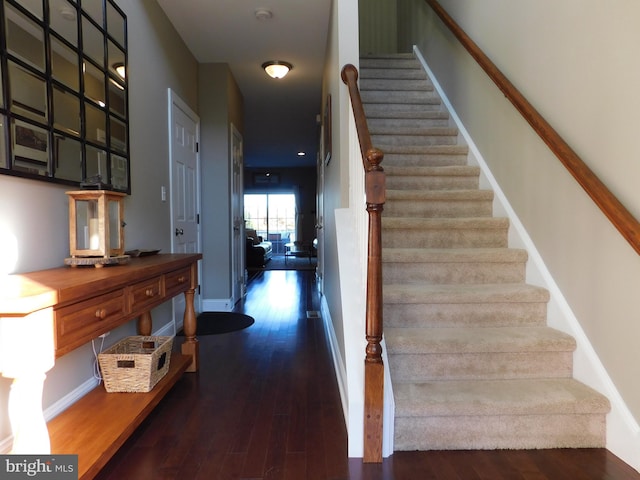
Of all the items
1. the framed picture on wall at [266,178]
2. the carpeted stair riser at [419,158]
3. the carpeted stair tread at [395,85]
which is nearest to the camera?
the carpeted stair riser at [419,158]

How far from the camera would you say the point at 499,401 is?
5.41 feet

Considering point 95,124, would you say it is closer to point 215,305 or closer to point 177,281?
point 177,281

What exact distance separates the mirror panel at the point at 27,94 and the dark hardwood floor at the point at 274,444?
1.52m

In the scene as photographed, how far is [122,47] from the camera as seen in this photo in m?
2.48

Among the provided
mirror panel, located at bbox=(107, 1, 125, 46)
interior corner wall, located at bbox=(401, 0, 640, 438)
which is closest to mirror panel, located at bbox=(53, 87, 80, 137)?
mirror panel, located at bbox=(107, 1, 125, 46)

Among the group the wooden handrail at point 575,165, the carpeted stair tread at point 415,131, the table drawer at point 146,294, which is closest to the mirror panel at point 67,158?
the table drawer at point 146,294

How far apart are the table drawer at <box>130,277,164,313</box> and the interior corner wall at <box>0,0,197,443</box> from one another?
0.43m

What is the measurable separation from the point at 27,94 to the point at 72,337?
3.58ft

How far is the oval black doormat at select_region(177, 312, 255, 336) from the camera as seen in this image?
3510mm

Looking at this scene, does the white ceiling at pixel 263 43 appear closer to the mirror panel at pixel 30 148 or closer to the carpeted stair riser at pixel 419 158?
the carpeted stair riser at pixel 419 158

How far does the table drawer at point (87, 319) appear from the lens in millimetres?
1229

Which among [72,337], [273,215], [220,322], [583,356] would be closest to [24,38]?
[72,337]

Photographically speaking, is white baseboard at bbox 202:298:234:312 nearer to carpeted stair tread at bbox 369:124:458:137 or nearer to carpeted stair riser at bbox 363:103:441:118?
carpeted stair tread at bbox 369:124:458:137

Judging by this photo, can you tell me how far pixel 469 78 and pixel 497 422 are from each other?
103 inches
